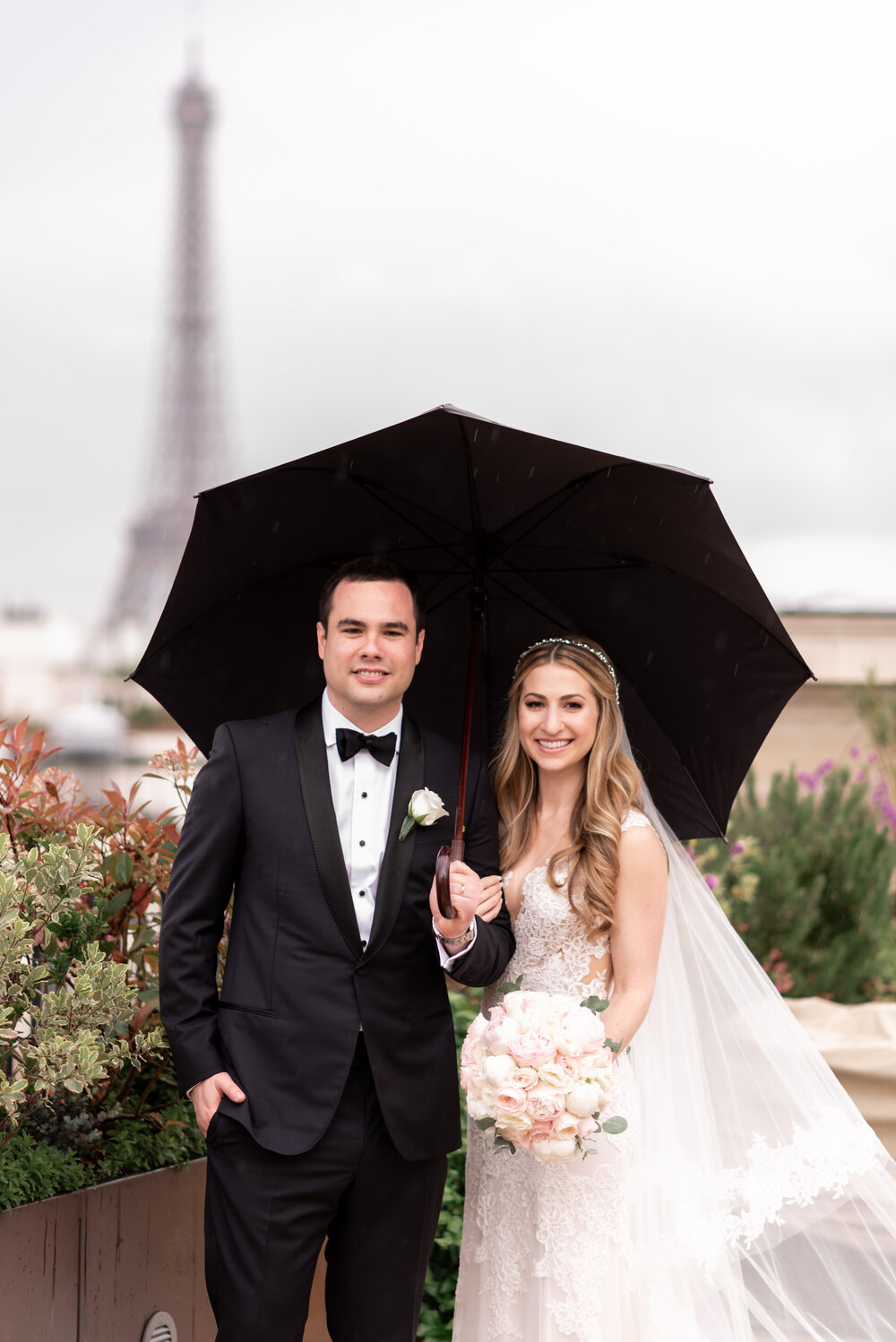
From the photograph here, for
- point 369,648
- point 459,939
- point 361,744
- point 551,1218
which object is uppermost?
point 369,648

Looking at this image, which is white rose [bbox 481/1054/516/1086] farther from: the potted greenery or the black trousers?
the potted greenery

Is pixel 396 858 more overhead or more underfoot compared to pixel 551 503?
more underfoot

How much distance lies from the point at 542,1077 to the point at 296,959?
55cm

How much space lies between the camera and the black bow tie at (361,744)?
2498 millimetres

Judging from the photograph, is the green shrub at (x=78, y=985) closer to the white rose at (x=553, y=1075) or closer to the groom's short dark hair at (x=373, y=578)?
the groom's short dark hair at (x=373, y=578)

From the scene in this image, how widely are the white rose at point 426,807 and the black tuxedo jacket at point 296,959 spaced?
0.54ft

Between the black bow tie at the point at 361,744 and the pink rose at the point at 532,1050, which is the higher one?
the black bow tie at the point at 361,744

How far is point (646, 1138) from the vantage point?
289cm

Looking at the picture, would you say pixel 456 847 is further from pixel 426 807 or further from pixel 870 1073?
pixel 870 1073

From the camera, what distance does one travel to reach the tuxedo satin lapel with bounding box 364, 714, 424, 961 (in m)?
2.42

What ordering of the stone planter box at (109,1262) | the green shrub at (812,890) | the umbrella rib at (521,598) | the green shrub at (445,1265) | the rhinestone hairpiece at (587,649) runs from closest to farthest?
the stone planter box at (109,1262)
the rhinestone hairpiece at (587,649)
the umbrella rib at (521,598)
the green shrub at (445,1265)
the green shrub at (812,890)

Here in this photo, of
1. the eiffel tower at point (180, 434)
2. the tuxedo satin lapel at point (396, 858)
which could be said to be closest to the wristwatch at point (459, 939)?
the tuxedo satin lapel at point (396, 858)

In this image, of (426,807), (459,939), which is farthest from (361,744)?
(459,939)

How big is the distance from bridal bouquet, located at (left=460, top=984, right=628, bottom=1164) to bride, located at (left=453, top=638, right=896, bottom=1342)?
0.30 meters
